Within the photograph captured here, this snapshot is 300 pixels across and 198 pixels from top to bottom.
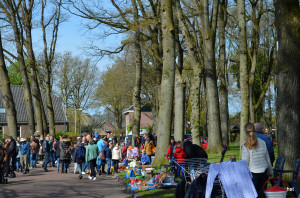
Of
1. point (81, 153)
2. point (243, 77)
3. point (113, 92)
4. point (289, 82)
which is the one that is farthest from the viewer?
point (113, 92)

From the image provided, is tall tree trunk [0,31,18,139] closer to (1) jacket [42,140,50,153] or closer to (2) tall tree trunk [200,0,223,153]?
(1) jacket [42,140,50,153]

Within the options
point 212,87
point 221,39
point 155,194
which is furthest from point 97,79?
point 155,194

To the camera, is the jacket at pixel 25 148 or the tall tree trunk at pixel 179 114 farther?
the jacket at pixel 25 148

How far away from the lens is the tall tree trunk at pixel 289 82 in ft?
35.8

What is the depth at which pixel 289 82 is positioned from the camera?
11062mm

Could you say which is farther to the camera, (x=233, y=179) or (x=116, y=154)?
(x=116, y=154)

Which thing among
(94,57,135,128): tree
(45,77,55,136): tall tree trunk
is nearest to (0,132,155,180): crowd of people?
(45,77,55,136): tall tree trunk

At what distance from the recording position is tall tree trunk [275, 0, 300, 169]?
10.9 m

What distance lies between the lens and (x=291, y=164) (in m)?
10.8

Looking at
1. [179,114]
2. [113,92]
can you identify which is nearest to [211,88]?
[179,114]

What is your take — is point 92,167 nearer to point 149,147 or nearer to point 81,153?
point 81,153

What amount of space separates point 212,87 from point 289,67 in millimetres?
14016

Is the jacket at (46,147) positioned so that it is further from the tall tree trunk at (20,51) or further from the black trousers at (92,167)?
the tall tree trunk at (20,51)

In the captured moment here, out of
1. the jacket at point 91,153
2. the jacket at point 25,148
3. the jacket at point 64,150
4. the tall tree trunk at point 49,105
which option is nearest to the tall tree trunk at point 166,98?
the jacket at point 91,153
